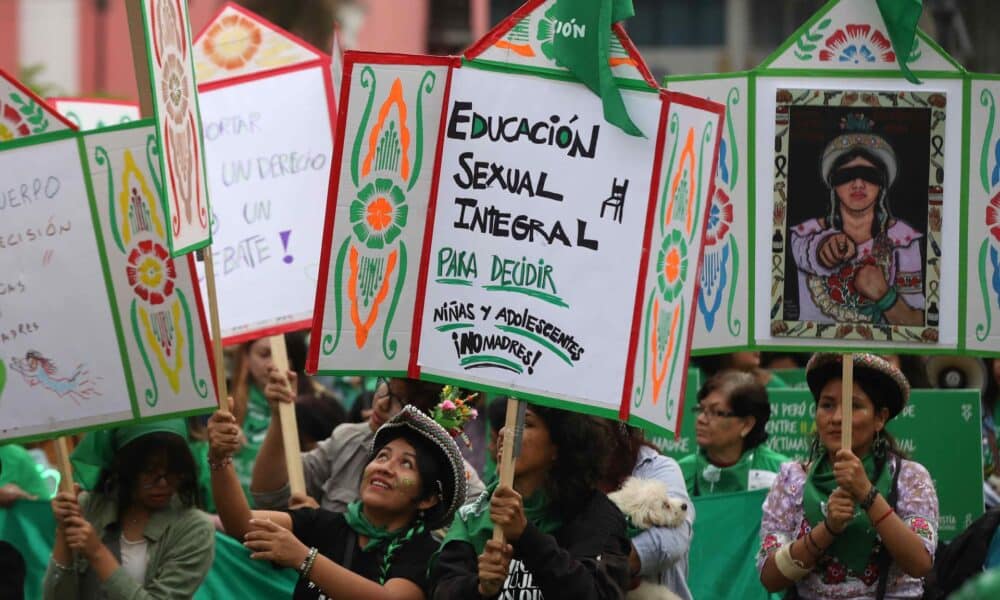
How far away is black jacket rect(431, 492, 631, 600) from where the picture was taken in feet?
17.5

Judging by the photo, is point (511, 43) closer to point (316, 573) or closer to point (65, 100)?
point (316, 573)

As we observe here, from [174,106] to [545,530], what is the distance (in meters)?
1.80

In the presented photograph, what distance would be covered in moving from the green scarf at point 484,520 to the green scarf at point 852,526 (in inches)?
45.4

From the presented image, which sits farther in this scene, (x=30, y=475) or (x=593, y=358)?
(x=30, y=475)

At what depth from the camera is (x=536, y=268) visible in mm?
5582

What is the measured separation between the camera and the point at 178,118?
6184mm

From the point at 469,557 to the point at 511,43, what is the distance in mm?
1497

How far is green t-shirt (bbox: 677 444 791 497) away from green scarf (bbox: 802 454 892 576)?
1.25 metres

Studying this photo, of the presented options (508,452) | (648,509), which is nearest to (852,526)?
(648,509)

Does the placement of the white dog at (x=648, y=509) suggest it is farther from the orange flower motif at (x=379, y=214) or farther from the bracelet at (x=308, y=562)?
the orange flower motif at (x=379, y=214)

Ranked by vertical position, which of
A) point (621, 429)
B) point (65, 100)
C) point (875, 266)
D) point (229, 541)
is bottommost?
point (229, 541)

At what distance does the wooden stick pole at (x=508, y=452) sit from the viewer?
211 inches

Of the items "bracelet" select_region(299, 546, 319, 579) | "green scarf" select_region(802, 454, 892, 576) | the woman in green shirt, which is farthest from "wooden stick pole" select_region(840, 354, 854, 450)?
"bracelet" select_region(299, 546, 319, 579)

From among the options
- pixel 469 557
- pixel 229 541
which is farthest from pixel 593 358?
pixel 229 541
